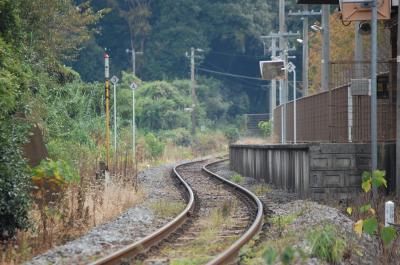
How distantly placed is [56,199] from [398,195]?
6.89 metres

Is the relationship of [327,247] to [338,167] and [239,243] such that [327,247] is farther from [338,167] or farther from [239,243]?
[338,167]

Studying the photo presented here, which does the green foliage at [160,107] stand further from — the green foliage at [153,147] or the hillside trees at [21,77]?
the hillside trees at [21,77]

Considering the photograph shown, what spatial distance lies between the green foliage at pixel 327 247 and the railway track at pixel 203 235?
3.82ft

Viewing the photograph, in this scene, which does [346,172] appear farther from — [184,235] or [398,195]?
[184,235]

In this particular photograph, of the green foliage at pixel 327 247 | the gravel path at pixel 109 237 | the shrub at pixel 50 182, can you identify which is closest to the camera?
the green foliage at pixel 327 247

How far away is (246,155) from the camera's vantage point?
31891 mm

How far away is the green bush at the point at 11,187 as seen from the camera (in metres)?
12.0

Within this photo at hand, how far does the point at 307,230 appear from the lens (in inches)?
500

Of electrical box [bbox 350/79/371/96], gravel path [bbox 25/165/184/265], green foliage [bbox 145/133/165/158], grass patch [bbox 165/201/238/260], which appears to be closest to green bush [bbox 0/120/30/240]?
gravel path [bbox 25/165/184/265]

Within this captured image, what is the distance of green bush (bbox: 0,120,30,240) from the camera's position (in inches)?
472

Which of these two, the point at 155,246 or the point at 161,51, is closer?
the point at 155,246

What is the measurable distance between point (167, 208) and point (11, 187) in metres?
6.19

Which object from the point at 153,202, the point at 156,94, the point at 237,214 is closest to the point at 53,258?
the point at 237,214

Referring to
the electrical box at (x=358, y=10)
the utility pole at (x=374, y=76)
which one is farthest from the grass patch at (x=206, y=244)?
the electrical box at (x=358, y=10)
